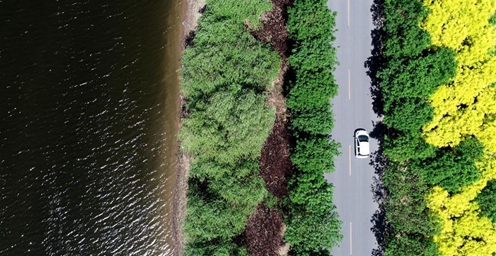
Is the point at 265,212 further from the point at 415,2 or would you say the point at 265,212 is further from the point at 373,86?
the point at 415,2

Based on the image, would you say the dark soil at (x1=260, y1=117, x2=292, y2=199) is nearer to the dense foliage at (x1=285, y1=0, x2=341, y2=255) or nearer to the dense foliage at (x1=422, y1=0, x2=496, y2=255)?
the dense foliage at (x1=285, y1=0, x2=341, y2=255)

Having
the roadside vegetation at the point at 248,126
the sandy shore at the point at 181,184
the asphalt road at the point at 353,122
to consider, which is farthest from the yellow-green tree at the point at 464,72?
the sandy shore at the point at 181,184

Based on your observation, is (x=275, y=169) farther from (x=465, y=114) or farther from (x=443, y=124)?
(x=465, y=114)

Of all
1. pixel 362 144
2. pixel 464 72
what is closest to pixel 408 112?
pixel 362 144

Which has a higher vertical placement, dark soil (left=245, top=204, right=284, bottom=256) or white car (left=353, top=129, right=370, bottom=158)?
white car (left=353, top=129, right=370, bottom=158)

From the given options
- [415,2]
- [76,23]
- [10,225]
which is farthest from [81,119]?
[415,2]

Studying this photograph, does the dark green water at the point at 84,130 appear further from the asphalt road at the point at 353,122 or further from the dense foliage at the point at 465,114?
the dense foliage at the point at 465,114

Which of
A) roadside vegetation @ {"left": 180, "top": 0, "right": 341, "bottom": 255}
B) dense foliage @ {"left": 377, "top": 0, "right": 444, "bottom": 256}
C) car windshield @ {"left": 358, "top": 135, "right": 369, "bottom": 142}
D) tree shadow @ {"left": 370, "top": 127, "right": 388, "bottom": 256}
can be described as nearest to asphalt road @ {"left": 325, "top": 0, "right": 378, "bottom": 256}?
tree shadow @ {"left": 370, "top": 127, "right": 388, "bottom": 256}
